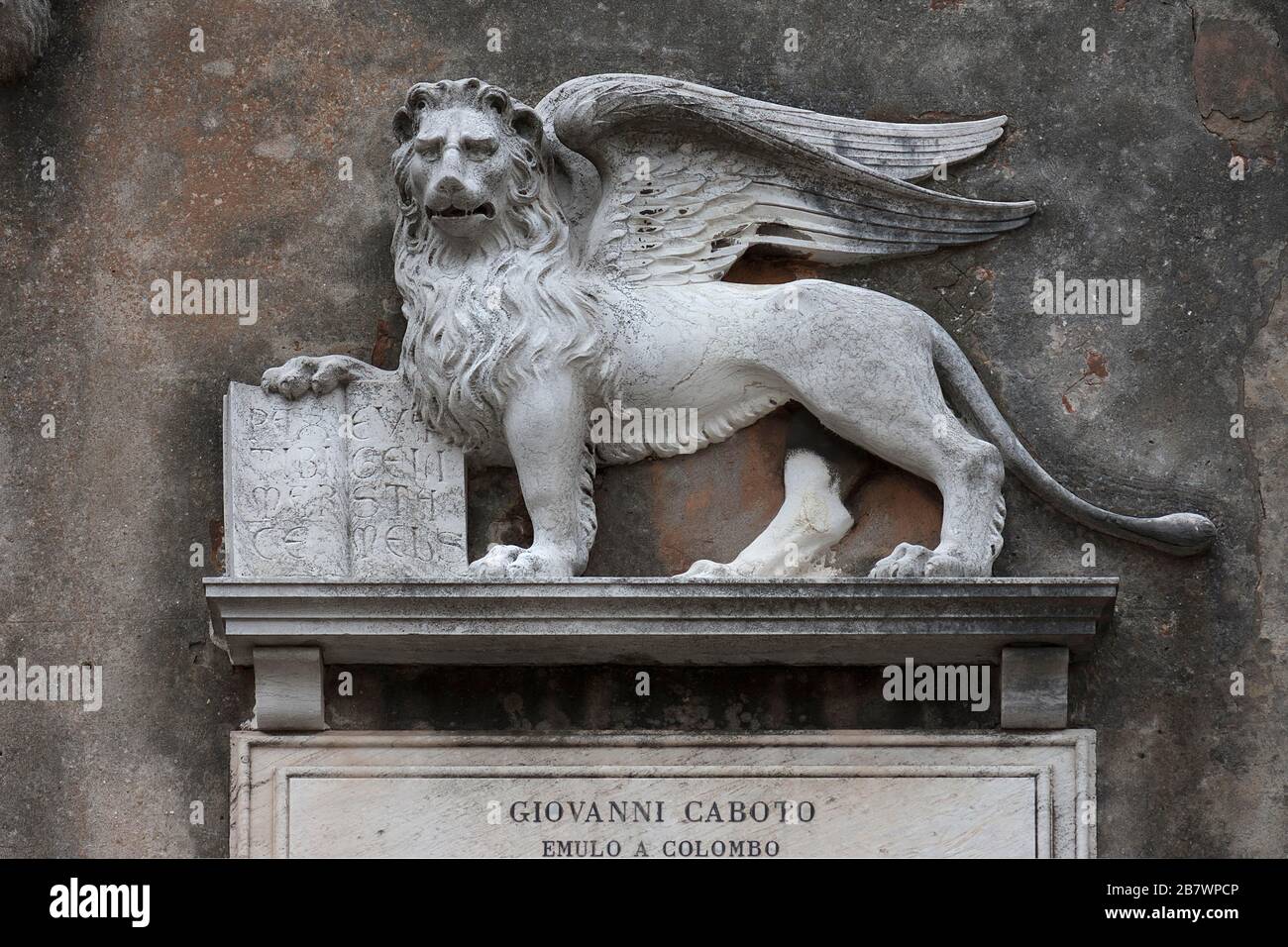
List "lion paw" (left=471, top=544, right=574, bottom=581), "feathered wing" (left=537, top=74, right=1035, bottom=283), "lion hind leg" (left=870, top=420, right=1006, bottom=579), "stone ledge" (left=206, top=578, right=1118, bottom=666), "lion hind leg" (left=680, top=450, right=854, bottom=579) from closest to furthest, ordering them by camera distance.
Result: "stone ledge" (left=206, top=578, right=1118, bottom=666) < "lion paw" (left=471, top=544, right=574, bottom=581) < "lion hind leg" (left=870, top=420, right=1006, bottom=579) < "lion hind leg" (left=680, top=450, right=854, bottom=579) < "feathered wing" (left=537, top=74, right=1035, bottom=283)

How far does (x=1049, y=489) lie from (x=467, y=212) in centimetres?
191

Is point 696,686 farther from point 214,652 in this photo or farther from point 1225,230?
point 1225,230

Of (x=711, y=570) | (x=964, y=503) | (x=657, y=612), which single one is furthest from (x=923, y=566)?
(x=657, y=612)

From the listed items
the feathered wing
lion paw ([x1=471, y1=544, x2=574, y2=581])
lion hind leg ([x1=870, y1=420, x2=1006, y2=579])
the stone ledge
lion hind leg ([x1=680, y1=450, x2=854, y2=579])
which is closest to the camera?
the stone ledge

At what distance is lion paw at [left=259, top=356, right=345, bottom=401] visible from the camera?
7.86m

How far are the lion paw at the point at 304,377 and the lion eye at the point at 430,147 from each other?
665mm

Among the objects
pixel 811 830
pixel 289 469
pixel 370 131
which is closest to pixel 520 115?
pixel 370 131

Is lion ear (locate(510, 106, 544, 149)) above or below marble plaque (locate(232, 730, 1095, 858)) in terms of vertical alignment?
above

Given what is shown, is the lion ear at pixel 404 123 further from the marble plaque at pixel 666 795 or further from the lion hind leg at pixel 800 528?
the marble plaque at pixel 666 795

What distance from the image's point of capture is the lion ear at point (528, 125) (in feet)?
25.9
